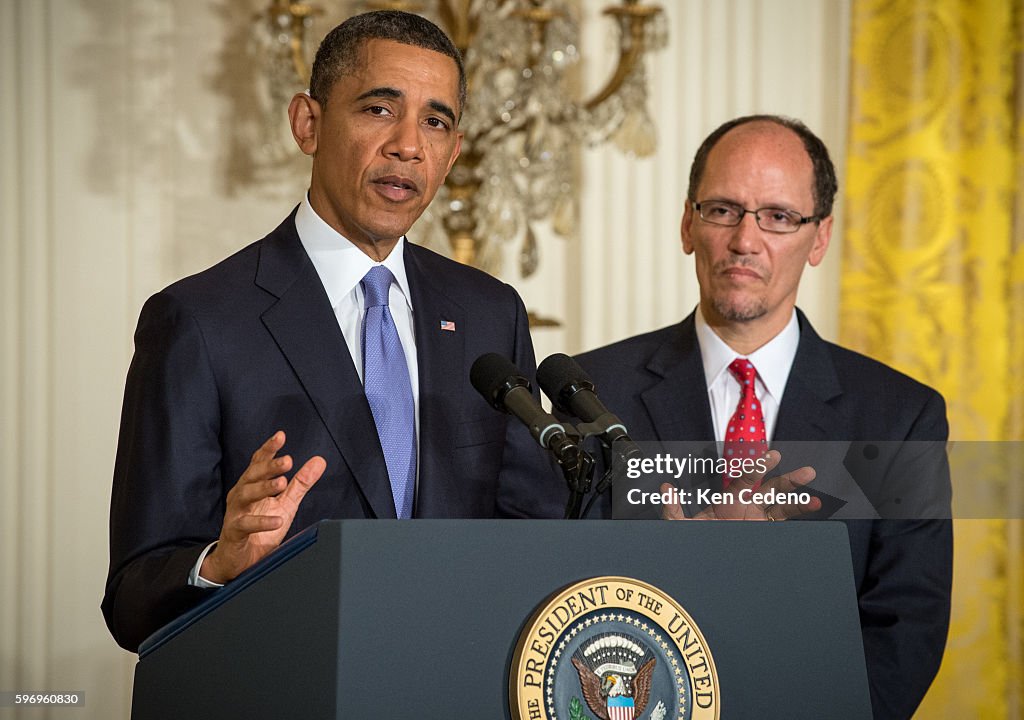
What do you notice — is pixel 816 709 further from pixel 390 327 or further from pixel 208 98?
pixel 208 98

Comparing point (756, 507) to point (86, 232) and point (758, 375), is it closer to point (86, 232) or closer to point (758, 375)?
point (758, 375)

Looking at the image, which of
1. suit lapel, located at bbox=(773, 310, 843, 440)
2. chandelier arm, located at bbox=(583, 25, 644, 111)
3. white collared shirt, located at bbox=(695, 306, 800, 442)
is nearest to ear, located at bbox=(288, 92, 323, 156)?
white collared shirt, located at bbox=(695, 306, 800, 442)

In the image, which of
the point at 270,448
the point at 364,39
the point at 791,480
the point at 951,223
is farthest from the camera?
the point at 951,223

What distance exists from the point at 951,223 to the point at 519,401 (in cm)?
279

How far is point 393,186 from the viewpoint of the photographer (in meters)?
1.69

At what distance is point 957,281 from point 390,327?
2511mm

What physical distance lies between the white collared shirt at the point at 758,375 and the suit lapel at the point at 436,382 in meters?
0.56

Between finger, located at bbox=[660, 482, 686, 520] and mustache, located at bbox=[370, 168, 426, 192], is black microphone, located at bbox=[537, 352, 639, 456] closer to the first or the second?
finger, located at bbox=[660, 482, 686, 520]

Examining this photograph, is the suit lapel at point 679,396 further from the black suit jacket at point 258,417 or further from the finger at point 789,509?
the finger at point 789,509

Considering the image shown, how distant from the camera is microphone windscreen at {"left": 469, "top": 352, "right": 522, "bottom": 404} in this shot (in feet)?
4.36

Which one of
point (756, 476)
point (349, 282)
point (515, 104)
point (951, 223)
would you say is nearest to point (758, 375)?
point (756, 476)

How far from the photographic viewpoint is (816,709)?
1187 millimetres

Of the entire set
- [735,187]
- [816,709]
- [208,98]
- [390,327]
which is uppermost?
[208,98]

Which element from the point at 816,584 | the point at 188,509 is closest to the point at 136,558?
the point at 188,509
